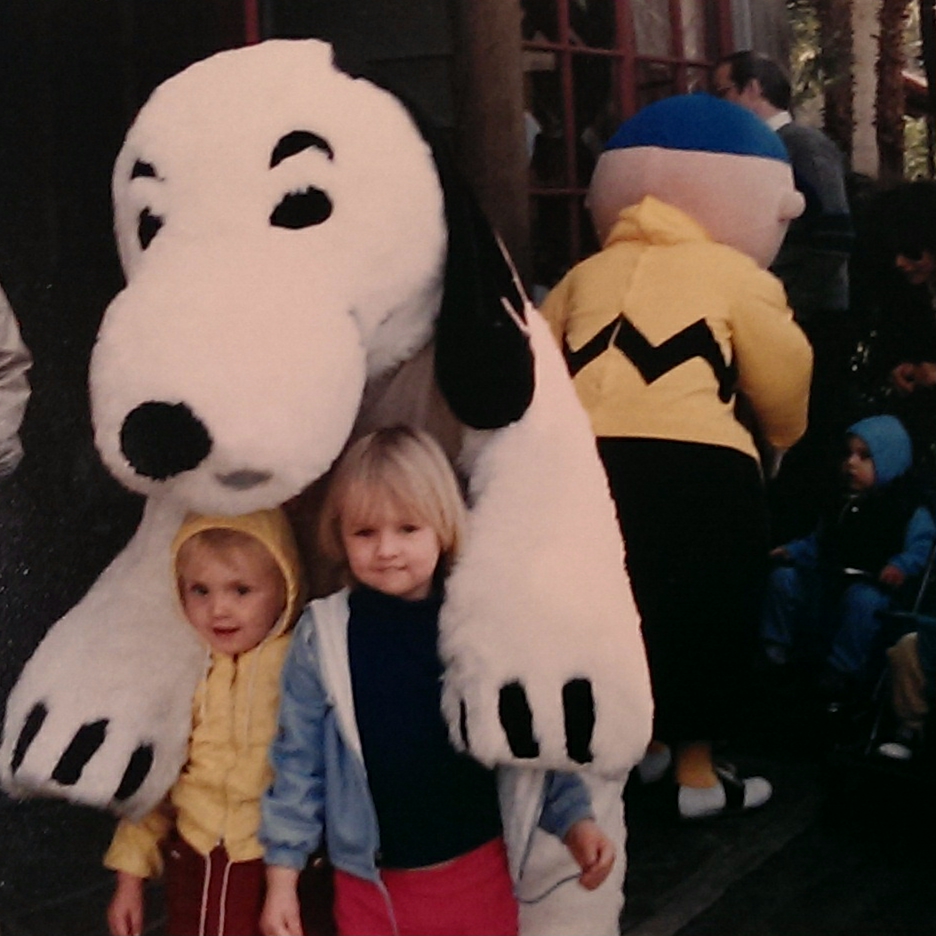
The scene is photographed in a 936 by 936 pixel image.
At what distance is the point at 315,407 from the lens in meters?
0.90

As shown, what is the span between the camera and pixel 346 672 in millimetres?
990

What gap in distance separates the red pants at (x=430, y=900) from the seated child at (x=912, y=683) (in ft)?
1.89

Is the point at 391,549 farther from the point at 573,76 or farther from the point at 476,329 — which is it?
Result: the point at 573,76

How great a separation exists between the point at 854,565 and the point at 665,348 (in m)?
0.35

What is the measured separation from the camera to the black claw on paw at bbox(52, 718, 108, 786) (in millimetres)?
1027

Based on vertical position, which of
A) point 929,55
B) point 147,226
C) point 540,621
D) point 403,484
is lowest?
point 540,621

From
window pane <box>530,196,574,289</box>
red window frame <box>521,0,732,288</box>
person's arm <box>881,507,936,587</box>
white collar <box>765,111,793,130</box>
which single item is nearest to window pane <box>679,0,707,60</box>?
red window frame <box>521,0,732,288</box>

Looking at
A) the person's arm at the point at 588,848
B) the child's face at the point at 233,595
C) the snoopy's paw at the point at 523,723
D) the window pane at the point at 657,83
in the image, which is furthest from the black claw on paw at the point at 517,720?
the window pane at the point at 657,83

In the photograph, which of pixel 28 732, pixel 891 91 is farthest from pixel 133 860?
pixel 891 91

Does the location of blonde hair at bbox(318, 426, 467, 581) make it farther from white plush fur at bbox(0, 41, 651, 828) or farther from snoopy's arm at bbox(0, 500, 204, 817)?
snoopy's arm at bbox(0, 500, 204, 817)

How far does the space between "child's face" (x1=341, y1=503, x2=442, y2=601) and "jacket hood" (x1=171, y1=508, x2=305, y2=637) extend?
0.21ft

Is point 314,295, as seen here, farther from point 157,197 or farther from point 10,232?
point 10,232

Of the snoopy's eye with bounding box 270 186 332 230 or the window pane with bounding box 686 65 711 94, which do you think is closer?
the snoopy's eye with bounding box 270 186 332 230

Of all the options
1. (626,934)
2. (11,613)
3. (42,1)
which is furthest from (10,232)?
(626,934)
